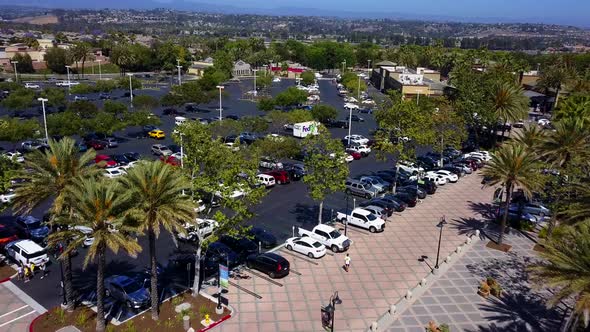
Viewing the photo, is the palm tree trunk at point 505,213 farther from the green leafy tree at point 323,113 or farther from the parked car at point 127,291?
the green leafy tree at point 323,113

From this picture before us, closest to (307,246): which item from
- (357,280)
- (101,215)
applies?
(357,280)

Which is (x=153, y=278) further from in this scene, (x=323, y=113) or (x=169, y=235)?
(x=323, y=113)

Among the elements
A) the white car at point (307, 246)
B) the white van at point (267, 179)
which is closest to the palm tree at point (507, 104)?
the white van at point (267, 179)

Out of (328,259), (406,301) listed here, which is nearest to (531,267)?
(406,301)

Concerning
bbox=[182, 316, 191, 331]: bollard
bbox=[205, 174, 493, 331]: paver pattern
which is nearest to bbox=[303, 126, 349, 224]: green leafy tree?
bbox=[205, 174, 493, 331]: paver pattern

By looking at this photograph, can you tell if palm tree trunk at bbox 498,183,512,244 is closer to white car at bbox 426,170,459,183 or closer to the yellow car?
white car at bbox 426,170,459,183

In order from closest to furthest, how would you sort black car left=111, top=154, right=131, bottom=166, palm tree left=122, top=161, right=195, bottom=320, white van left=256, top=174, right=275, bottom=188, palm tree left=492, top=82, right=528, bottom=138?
1. palm tree left=122, top=161, right=195, bottom=320
2. white van left=256, top=174, right=275, bottom=188
3. black car left=111, top=154, right=131, bottom=166
4. palm tree left=492, top=82, right=528, bottom=138
